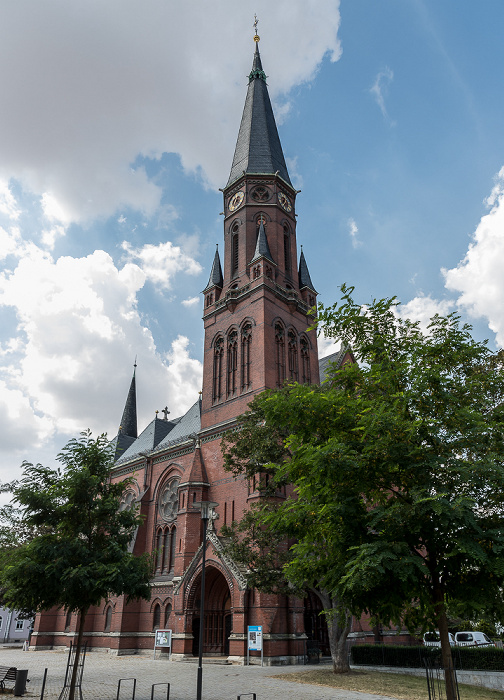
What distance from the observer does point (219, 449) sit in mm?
33625

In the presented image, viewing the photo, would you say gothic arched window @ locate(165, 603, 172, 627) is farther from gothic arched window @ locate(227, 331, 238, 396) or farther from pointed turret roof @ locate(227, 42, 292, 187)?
pointed turret roof @ locate(227, 42, 292, 187)

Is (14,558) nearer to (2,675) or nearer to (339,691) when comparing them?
(2,675)

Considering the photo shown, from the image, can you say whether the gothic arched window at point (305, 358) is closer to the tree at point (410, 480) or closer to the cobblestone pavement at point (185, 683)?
the cobblestone pavement at point (185, 683)

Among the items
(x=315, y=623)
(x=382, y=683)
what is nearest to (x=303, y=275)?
(x=315, y=623)

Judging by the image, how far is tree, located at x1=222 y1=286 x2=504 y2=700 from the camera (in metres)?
9.09

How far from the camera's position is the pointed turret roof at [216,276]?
4050 cm

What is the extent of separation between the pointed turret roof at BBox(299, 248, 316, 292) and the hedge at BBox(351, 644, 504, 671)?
24728 mm

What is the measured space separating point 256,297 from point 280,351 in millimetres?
4052

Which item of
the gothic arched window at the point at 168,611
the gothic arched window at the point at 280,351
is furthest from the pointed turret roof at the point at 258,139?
the gothic arched window at the point at 168,611

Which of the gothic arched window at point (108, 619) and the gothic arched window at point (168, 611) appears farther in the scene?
the gothic arched window at point (108, 619)

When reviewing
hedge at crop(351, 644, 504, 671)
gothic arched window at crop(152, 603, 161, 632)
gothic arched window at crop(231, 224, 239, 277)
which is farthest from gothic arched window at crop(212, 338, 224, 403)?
hedge at crop(351, 644, 504, 671)

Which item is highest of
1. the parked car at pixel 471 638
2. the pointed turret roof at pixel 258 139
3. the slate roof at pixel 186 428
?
the pointed turret roof at pixel 258 139

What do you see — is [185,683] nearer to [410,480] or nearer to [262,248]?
[410,480]

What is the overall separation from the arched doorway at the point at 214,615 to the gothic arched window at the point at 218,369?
461 inches
